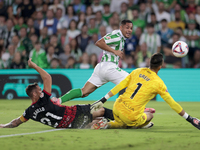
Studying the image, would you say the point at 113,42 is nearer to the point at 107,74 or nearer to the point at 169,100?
the point at 107,74

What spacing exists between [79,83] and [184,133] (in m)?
8.48

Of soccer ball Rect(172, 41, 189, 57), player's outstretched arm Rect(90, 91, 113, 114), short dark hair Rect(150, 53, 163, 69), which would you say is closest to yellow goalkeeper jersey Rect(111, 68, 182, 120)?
short dark hair Rect(150, 53, 163, 69)

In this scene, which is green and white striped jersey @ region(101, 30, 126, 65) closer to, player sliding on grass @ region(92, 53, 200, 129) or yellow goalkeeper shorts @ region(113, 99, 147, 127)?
player sliding on grass @ region(92, 53, 200, 129)

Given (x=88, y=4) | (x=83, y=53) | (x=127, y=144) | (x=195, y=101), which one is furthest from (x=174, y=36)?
(x=127, y=144)

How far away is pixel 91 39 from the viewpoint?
14430mm

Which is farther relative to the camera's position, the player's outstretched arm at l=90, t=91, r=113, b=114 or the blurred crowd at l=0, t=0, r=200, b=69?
the blurred crowd at l=0, t=0, r=200, b=69

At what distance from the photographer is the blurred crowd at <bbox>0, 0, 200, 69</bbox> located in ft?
45.1

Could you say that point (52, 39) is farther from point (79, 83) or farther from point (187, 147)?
point (187, 147)

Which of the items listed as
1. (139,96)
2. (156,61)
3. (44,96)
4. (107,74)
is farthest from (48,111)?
(107,74)

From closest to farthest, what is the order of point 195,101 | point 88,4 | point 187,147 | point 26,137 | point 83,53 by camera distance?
point 187,147
point 26,137
point 195,101
point 83,53
point 88,4

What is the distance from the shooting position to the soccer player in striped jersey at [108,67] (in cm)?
740

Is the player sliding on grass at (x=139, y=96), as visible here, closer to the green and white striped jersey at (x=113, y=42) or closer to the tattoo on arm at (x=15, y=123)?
the tattoo on arm at (x=15, y=123)

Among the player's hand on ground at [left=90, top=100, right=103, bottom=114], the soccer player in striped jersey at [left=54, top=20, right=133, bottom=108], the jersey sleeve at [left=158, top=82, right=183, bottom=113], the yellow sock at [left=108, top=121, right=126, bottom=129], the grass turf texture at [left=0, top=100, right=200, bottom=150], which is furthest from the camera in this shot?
the soccer player in striped jersey at [left=54, top=20, right=133, bottom=108]

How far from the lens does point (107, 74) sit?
744cm
